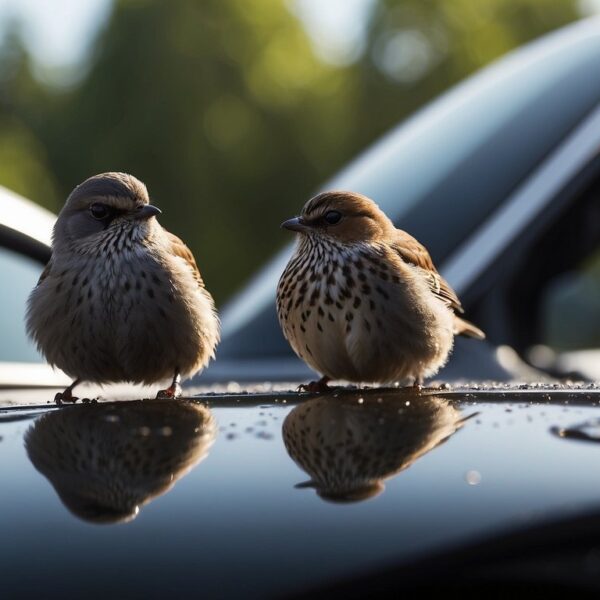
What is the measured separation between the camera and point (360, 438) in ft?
6.45

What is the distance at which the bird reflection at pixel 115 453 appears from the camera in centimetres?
176

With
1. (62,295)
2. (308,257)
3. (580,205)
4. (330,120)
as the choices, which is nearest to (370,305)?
(308,257)

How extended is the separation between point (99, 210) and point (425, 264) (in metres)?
1.24

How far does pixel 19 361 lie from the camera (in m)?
4.86

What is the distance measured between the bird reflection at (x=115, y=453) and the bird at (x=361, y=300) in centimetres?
146

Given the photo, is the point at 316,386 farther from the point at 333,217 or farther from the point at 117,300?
the point at 333,217

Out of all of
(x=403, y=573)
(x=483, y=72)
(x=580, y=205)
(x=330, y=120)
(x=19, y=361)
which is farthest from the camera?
(x=330, y=120)

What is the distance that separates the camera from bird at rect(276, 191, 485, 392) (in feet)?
12.8

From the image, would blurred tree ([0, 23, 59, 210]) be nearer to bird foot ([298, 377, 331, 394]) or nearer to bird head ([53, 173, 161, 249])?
bird head ([53, 173, 161, 249])

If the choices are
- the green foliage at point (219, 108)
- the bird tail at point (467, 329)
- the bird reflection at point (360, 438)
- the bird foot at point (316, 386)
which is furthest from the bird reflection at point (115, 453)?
the green foliage at point (219, 108)

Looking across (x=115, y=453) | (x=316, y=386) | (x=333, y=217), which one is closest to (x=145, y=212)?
(x=333, y=217)

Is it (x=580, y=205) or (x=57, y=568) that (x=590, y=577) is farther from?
(x=580, y=205)

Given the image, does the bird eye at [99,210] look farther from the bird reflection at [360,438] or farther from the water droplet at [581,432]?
the water droplet at [581,432]

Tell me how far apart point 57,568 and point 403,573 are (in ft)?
1.57
